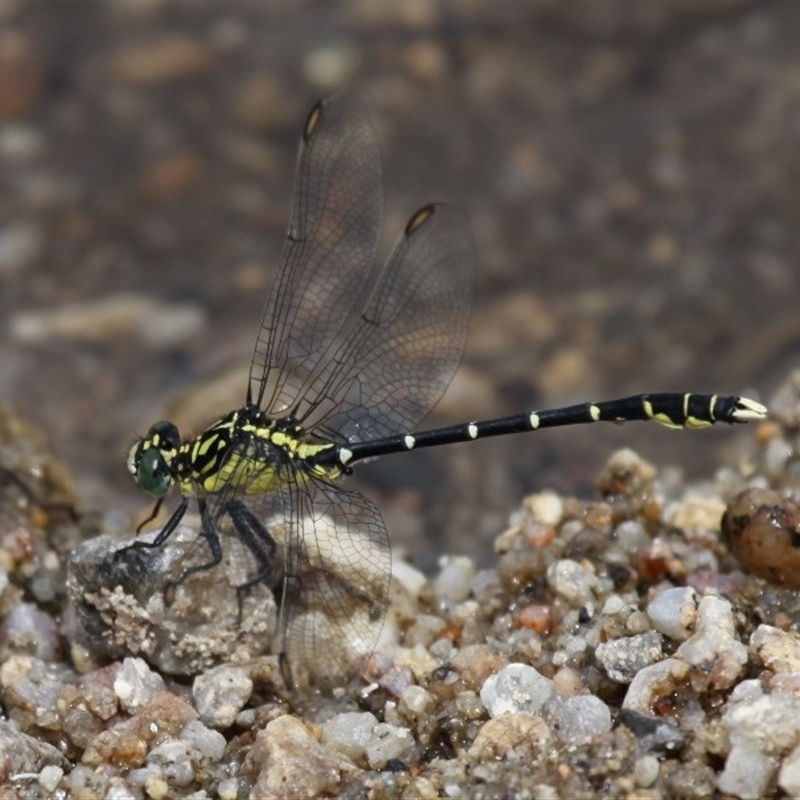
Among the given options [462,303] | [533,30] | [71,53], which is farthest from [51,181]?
[462,303]

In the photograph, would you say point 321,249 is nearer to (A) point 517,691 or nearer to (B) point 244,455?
(B) point 244,455

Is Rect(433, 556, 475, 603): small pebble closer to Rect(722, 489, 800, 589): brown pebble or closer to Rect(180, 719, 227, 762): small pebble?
Rect(722, 489, 800, 589): brown pebble

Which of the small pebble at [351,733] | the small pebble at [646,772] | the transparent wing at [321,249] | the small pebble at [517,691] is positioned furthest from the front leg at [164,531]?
the small pebble at [646,772]

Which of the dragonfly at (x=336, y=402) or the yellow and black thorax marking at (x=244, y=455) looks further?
the yellow and black thorax marking at (x=244, y=455)

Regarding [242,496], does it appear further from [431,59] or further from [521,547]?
[431,59]

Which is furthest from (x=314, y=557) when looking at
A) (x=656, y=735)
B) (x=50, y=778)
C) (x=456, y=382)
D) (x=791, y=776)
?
(x=456, y=382)

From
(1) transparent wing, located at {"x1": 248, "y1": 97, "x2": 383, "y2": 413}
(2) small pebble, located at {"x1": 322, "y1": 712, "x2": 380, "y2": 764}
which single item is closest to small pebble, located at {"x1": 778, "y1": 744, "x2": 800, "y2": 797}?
(2) small pebble, located at {"x1": 322, "y1": 712, "x2": 380, "y2": 764}

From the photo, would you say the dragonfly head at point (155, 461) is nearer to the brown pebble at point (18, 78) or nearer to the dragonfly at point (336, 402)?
the dragonfly at point (336, 402)
